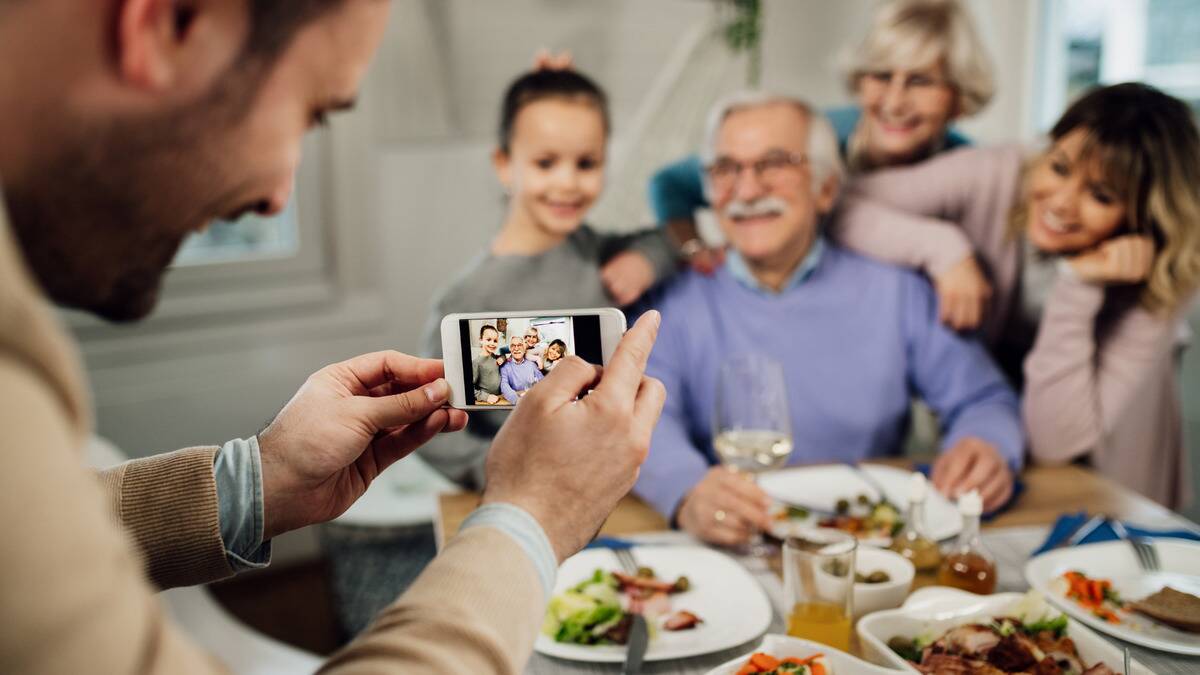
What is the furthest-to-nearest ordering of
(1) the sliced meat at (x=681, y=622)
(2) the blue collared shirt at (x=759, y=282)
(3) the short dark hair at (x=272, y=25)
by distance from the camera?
1. (2) the blue collared shirt at (x=759, y=282)
2. (1) the sliced meat at (x=681, y=622)
3. (3) the short dark hair at (x=272, y=25)

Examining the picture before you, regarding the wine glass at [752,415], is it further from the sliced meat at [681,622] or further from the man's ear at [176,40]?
the man's ear at [176,40]

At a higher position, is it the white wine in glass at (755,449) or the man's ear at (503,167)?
the man's ear at (503,167)

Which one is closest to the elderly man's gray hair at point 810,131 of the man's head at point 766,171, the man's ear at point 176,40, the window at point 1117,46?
the man's head at point 766,171

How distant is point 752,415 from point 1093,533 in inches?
17.5

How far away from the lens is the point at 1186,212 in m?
1.64

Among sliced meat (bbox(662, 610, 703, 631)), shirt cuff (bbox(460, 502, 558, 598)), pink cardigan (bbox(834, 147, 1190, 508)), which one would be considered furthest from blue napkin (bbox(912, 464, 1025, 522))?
shirt cuff (bbox(460, 502, 558, 598))

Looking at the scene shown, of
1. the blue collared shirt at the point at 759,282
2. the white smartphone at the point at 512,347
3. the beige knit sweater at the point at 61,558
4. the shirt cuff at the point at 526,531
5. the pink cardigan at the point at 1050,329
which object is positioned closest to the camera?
the beige knit sweater at the point at 61,558

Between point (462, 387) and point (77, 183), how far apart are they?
41cm

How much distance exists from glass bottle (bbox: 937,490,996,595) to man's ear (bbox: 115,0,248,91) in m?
0.89

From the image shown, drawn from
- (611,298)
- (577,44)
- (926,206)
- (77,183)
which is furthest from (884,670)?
(577,44)

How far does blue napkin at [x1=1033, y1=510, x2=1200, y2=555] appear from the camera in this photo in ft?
4.06

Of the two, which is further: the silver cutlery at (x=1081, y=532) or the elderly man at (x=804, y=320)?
the elderly man at (x=804, y=320)

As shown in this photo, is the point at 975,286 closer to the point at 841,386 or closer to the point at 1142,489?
the point at 841,386

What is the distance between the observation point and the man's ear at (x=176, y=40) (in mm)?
482
